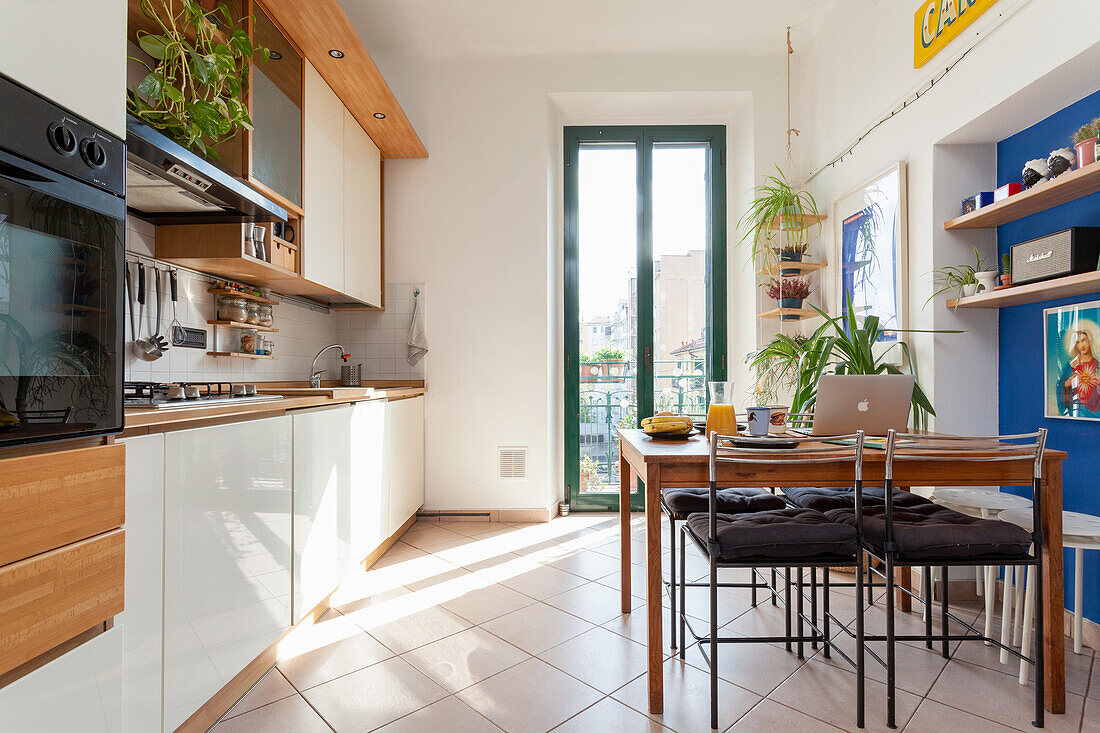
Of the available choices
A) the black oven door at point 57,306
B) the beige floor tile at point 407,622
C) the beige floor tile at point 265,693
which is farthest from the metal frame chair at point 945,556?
the black oven door at point 57,306

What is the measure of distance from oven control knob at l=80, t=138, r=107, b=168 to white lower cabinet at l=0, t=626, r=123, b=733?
0.81 metres

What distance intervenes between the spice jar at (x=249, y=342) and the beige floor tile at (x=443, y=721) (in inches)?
72.1

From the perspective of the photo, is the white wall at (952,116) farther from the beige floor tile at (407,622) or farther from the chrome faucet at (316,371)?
the chrome faucet at (316,371)

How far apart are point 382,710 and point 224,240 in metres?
1.78

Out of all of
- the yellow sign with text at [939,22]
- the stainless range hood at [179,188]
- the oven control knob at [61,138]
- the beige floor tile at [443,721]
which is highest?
the yellow sign with text at [939,22]

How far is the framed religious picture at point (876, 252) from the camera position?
2.85m

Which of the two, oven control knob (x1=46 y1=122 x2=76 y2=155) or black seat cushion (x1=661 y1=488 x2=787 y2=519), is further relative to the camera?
black seat cushion (x1=661 y1=488 x2=787 y2=519)

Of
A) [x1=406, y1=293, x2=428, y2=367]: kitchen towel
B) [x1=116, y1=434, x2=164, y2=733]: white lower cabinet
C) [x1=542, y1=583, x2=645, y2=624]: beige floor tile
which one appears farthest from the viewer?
[x1=406, y1=293, x2=428, y2=367]: kitchen towel

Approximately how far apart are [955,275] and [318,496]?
284 cm

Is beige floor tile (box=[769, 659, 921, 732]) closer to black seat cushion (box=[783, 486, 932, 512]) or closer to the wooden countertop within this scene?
black seat cushion (box=[783, 486, 932, 512])

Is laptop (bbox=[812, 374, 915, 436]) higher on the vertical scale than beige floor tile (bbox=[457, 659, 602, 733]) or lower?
higher

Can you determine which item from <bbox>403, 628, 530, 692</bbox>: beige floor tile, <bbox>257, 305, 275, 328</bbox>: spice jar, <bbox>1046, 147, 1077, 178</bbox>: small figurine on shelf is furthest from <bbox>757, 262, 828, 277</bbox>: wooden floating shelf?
<bbox>257, 305, 275, 328</bbox>: spice jar

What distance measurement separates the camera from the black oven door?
34.3 inches

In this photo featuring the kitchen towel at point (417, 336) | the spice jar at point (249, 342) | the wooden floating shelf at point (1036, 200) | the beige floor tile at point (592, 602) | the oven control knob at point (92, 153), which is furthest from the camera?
the kitchen towel at point (417, 336)
